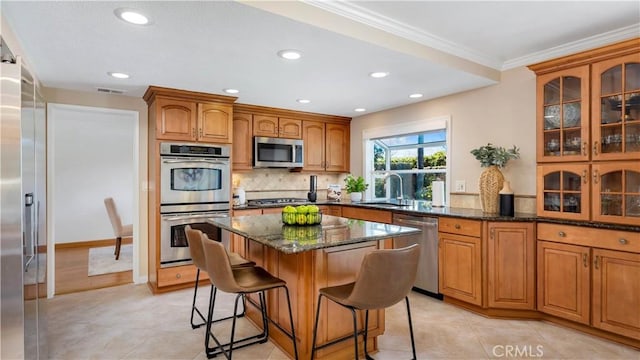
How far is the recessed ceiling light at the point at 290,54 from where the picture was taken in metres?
2.62

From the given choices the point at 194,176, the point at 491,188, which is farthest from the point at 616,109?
the point at 194,176

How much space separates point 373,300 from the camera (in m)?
1.85

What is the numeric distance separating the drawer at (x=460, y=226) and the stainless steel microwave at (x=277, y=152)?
2356 millimetres

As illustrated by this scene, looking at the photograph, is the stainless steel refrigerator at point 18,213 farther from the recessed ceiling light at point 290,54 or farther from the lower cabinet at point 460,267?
the lower cabinet at point 460,267

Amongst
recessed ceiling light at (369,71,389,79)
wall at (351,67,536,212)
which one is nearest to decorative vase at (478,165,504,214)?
wall at (351,67,536,212)

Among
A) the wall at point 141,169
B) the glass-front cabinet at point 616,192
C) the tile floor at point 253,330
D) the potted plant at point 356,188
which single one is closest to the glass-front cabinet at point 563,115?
the glass-front cabinet at point 616,192

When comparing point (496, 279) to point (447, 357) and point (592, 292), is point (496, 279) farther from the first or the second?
point (447, 357)

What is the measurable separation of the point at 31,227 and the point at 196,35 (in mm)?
1524

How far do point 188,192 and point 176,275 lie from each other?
0.93 metres

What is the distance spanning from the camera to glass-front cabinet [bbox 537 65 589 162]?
8.95 feet

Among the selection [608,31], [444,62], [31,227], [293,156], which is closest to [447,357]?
[444,62]

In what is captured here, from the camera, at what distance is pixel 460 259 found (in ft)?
10.5

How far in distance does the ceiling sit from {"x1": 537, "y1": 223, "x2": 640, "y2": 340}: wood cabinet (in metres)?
1.59

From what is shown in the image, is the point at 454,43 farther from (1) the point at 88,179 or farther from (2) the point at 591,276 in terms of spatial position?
(1) the point at 88,179
